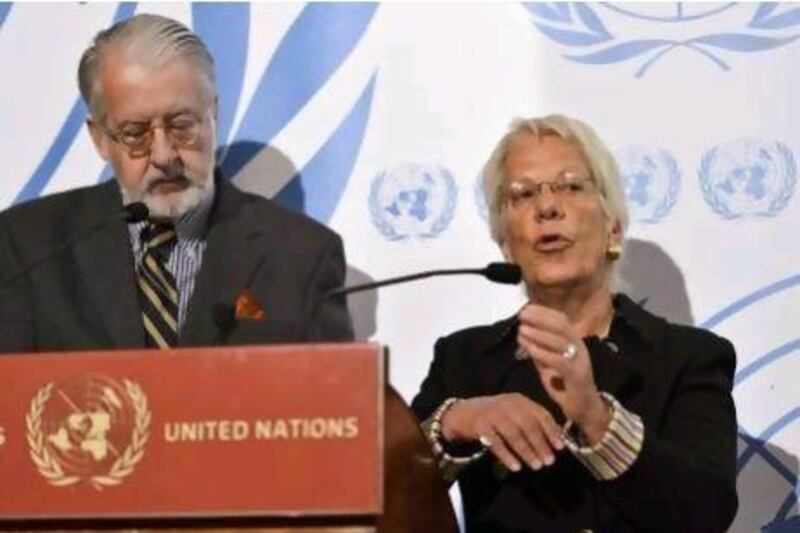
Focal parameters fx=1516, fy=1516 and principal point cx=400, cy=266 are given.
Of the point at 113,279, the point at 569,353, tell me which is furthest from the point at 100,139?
the point at 569,353

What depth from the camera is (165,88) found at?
7.11ft

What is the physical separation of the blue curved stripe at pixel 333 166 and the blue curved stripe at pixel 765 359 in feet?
2.34

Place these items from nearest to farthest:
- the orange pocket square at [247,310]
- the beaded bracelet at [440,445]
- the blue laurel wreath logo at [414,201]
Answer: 1. the orange pocket square at [247,310]
2. the beaded bracelet at [440,445]
3. the blue laurel wreath logo at [414,201]

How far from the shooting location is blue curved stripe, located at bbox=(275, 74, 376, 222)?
2520mm

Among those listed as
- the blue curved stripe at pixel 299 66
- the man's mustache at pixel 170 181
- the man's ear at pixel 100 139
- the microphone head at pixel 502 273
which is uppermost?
the blue curved stripe at pixel 299 66

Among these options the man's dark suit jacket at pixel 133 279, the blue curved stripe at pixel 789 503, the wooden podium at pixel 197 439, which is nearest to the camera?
the wooden podium at pixel 197 439

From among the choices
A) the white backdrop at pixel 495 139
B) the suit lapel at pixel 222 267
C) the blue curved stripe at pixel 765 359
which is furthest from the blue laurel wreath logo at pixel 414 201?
the blue curved stripe at pixel 765 359

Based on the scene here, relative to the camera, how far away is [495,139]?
2.48 meters

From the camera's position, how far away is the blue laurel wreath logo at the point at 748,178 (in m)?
2.40

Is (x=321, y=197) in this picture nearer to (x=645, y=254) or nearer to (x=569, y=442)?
(x=645, y=254)

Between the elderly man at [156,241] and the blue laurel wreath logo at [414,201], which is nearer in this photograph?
the elderly man at [156,241]

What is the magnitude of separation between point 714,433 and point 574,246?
326 mm

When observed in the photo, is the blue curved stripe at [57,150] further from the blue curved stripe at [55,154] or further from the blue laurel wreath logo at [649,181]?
the blue laurel wreath logo at [649,181]

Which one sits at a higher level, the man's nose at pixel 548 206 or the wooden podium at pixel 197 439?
the man's nose at pixel 548 206
